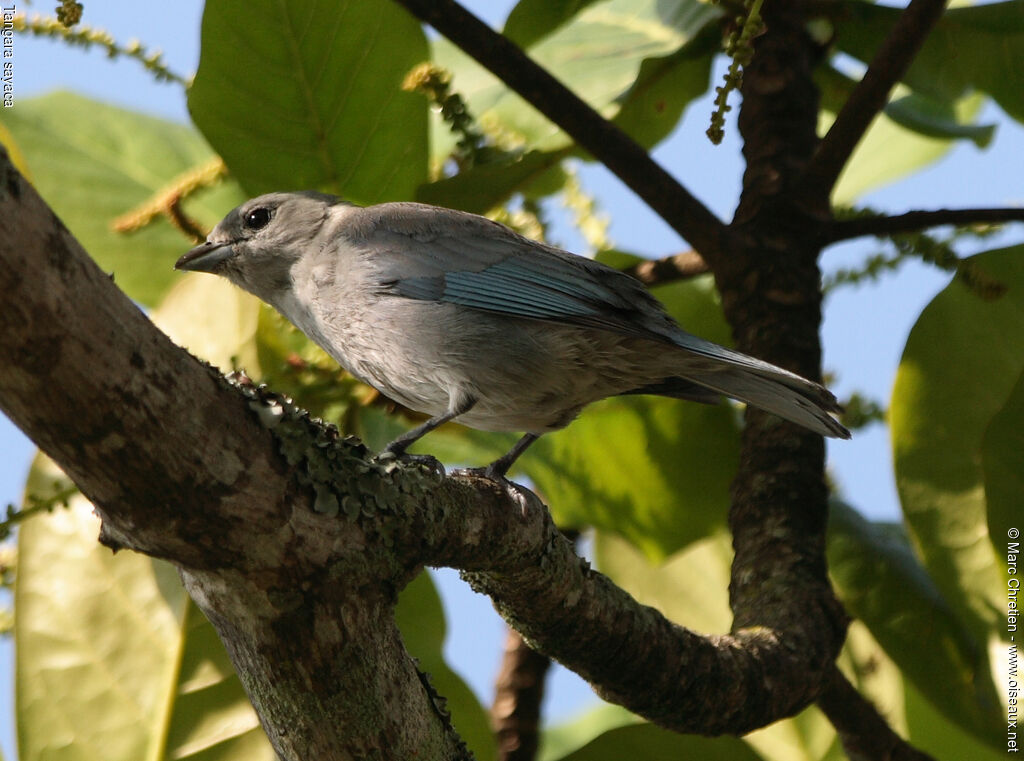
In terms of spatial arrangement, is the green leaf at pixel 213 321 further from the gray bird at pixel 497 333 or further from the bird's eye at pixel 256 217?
the bird's eye at pixel 256 217

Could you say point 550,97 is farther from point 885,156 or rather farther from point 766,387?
point 885,156

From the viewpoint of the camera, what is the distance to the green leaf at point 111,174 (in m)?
3.47

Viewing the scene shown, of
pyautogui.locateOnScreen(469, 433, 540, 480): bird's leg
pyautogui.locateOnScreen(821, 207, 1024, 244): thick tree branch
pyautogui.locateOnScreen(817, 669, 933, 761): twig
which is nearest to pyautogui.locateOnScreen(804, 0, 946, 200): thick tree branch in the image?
pyautogui.locateOnScreen(821, 207, 1024, 244): thick tree branch

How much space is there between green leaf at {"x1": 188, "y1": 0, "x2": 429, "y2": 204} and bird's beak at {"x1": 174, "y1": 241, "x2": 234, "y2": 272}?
9.3 inches

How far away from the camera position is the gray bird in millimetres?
2846

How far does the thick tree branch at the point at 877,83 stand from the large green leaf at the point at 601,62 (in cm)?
58

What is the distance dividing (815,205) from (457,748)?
1.83 m

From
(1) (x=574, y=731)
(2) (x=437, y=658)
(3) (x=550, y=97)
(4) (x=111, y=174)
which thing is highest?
(4) (x=111, y=174)

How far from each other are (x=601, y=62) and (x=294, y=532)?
2.26m

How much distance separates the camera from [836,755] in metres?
3.07

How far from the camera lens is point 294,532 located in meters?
1.68

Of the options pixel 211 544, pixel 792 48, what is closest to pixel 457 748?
pixel 211 544

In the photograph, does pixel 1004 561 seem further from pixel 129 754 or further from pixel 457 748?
pixel 129 754

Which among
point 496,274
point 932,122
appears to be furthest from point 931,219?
point 496,274
